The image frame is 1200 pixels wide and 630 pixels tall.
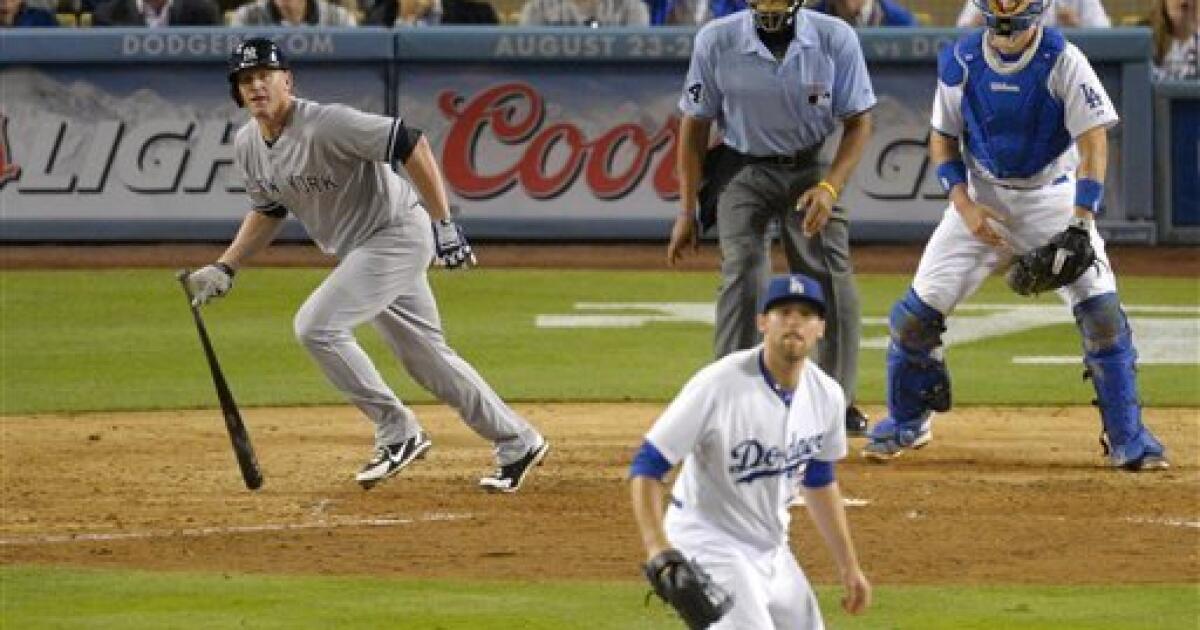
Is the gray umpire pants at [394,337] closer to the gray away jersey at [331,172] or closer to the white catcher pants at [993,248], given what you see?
the gray away jersey at [331,172]

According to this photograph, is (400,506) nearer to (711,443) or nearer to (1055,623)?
(1055,623)

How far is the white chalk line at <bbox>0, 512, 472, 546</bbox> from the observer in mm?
10727

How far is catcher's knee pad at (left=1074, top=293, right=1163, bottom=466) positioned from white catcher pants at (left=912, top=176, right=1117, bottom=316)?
0.08m

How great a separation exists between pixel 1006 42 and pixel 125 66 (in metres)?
10.4

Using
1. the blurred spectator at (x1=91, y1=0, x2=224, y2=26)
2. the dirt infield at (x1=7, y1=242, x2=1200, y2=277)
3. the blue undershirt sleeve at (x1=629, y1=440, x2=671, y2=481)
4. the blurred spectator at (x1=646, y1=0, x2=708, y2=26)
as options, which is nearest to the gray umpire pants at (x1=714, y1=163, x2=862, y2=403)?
the blue undershirt sleeve at (x1=629, y1=440, x2=671, y2=481)

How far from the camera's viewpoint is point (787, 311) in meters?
7.15

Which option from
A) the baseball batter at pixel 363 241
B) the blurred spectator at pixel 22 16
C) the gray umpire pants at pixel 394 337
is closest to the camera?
the baseball batter at pixel 363 241

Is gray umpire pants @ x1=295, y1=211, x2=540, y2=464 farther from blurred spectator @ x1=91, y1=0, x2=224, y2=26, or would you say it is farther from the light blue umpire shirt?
blurred spectator @ x1=91, y1=0, x2=224, y2=26

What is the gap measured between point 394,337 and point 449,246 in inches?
23.0

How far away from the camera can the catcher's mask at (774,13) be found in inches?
461

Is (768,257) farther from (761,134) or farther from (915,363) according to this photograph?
(915,363)

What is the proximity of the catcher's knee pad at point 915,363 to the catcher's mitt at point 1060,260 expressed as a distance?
566mm

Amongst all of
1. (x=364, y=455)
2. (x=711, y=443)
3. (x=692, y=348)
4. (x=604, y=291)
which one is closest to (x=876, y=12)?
(x=604, y=291)

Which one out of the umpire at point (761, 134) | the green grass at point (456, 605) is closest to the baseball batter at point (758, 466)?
the green grass at point (456, 605)
